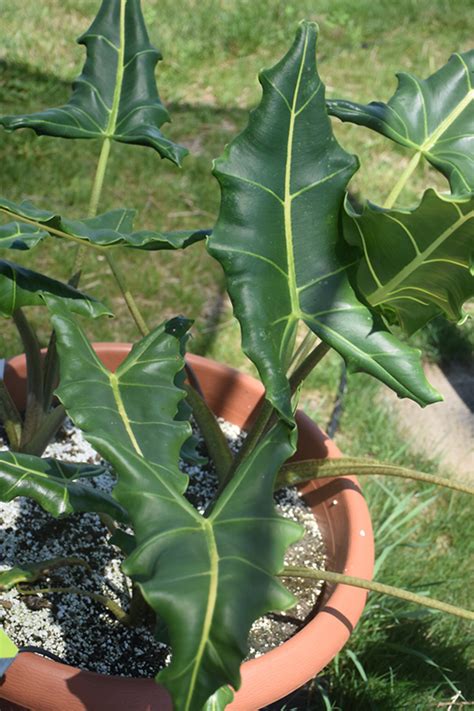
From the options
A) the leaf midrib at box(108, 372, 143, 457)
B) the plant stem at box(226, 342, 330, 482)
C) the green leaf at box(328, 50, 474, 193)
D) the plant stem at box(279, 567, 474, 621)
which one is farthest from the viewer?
the green leaf at box(328, 50, 474, 193)

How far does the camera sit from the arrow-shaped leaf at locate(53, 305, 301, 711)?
3.07 feet

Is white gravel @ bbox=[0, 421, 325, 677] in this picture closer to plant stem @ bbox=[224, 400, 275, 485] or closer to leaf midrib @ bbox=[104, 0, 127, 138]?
plant stem @ bbox=[224, 400, 275, 485]

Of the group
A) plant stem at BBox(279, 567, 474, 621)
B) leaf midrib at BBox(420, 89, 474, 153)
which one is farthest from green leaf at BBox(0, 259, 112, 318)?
leaf midrib at BBox(420, 89, 474, 153)

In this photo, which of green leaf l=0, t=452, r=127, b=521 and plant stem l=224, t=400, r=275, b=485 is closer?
green leaf l=0, t=452, r=127, b=521

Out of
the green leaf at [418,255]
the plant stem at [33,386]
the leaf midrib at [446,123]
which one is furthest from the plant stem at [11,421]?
the leaf midrib at [446,123]

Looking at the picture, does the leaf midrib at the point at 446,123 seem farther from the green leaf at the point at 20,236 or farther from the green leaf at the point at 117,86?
the green leaf at the point at 20,236

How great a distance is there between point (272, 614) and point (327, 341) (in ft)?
1.81

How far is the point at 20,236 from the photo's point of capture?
4.49ft

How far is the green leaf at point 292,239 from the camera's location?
1205 millimetres

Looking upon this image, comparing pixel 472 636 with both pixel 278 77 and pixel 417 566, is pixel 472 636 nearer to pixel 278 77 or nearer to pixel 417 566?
pixel 417 566

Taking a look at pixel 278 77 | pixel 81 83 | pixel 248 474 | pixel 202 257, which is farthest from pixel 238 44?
pixel 248 474

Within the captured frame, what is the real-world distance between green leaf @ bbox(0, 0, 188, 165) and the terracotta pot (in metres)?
0.41

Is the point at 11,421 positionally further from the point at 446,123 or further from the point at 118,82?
the point at 446,123

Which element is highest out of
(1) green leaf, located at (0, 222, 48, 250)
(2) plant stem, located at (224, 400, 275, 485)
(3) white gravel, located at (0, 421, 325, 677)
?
(1) green leaf, located at (0, 222, 48, 250)
